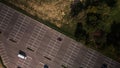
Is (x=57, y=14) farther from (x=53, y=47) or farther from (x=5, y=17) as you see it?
(x=5, y=17)

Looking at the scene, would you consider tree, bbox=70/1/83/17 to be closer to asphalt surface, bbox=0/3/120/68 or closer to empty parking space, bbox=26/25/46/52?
asphalt surface, bbox=0/3/120/68

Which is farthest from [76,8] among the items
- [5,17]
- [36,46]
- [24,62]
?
[24,62]

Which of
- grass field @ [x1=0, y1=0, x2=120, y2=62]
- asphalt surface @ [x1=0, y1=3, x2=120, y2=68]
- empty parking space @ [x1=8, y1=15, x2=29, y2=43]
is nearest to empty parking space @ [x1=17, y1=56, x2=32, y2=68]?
asphalt surface @ [x1=0, y1=3, x2=120, y2=68]

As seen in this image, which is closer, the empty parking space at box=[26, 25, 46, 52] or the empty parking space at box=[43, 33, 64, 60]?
the empty parking space at box=[43, 33, 64, 60]

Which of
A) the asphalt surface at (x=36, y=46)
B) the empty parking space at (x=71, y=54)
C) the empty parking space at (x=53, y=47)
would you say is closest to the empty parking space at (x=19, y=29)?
the asphalt surface at (x=36, y=46)

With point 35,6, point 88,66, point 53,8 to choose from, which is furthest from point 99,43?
point 35,6

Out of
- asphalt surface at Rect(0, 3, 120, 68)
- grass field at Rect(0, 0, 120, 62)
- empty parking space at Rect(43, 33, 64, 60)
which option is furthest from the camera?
empty parking space at Rect(43, 33, 64, 60)

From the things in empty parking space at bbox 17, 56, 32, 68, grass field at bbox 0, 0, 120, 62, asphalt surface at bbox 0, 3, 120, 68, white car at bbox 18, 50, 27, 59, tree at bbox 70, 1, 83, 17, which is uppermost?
tree at bbox 70, 1, 83, 17

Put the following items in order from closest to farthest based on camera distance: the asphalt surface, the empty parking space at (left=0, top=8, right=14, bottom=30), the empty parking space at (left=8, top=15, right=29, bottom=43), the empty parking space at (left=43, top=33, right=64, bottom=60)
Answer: the asphalt surface → the empty parking space at (left=43, top=33, right=64, bottom=60) → the empty parking space at (left=8, top=15, right=29, bottom=43) → the empty parking space at (left=0, top=8, right=14, bottom=30)

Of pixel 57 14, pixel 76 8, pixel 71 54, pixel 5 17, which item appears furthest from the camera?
pixel 5 17
